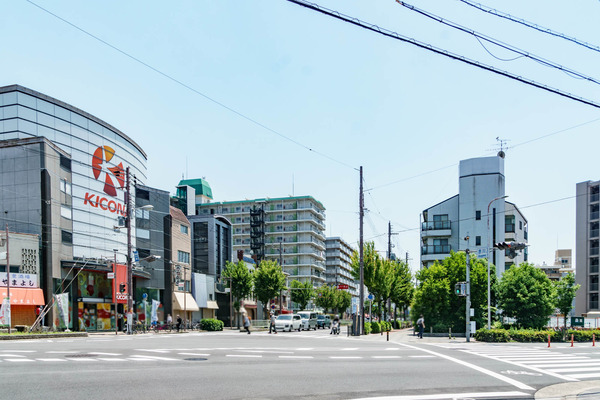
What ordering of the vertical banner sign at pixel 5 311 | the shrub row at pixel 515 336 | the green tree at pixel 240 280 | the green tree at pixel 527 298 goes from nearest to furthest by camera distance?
the shrub row at pixel 515 336 → the vertical banner sign at pixel 5 311 → the green tree at pixel 527 298 → the green tree at pixel 240 280

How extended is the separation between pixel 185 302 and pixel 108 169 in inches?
662

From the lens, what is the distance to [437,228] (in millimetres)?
75250

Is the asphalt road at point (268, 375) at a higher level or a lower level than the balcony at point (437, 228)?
lower

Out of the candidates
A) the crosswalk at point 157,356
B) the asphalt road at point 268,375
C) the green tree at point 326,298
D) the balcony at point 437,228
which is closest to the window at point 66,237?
the crosswalk at point 157,356

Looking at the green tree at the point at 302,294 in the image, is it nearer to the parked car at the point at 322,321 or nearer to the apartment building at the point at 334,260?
the parked car at the point at 322,321

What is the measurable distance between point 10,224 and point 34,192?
306 centimetres

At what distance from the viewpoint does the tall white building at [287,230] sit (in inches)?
4606

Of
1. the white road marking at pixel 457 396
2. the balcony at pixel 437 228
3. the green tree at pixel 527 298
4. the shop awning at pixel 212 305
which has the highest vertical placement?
the balcony at pixel 437 228

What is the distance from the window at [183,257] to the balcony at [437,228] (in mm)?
33979

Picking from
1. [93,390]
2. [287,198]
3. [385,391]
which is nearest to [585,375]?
[385,391]

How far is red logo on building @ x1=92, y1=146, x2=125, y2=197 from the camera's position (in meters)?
→ 49.2

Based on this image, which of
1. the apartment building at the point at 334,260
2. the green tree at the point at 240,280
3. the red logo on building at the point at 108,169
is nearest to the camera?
the red logo on building at the point at 108,169

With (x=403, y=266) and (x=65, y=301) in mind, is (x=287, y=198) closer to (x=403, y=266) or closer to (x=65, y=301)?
(x=403, y=266)

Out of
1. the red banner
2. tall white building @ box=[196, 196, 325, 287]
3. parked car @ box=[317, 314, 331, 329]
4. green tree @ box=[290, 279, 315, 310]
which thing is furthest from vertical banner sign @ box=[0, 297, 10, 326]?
tall white building @ box=[196, 196, 325, 287]
